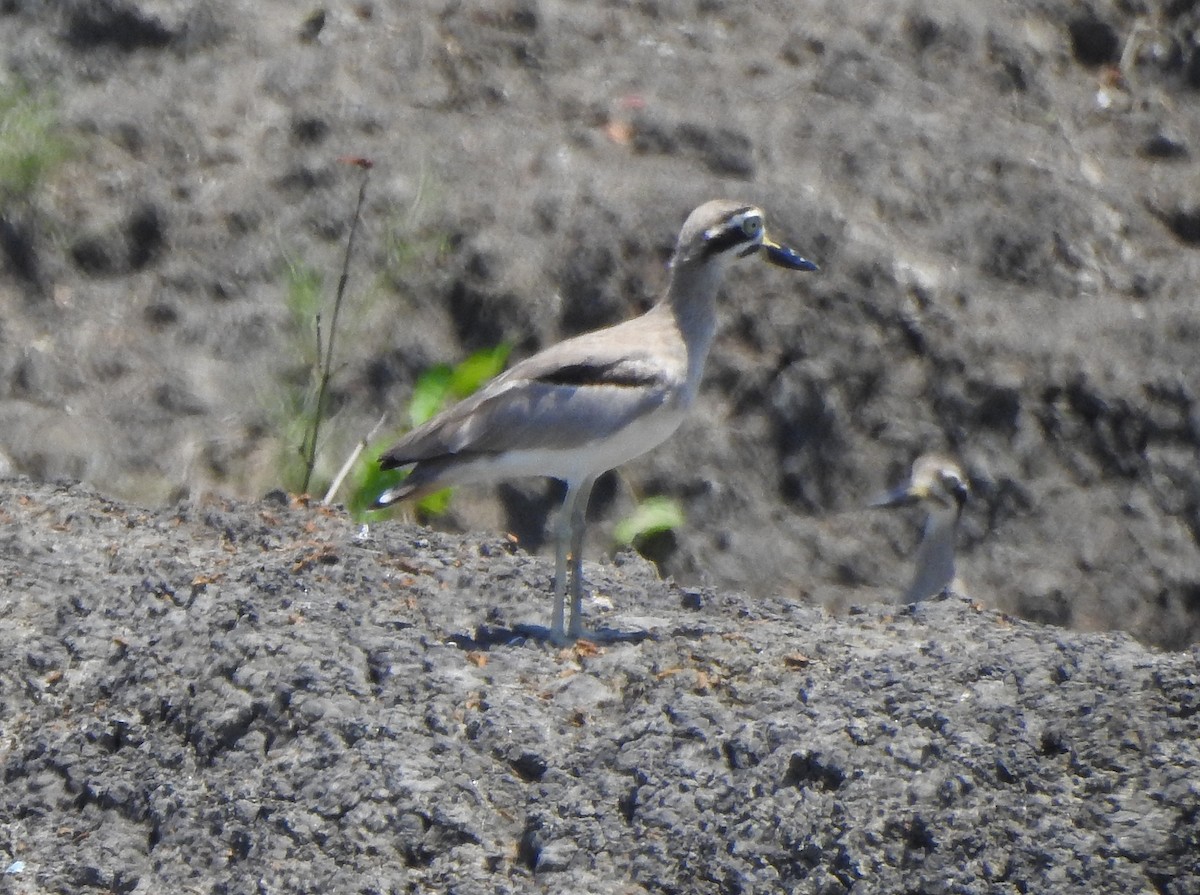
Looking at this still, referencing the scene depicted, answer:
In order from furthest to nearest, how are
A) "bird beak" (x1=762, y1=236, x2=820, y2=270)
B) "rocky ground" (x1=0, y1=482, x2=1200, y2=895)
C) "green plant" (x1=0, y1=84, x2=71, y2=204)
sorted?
"green plant" (x1=0, y1=84, x2=71, y2=204)
"bird beak" (x1=762, y1=236, x2=820, y2=270)
"rocky ground" (x1=0, y1=482, x2=1200, y2=895)

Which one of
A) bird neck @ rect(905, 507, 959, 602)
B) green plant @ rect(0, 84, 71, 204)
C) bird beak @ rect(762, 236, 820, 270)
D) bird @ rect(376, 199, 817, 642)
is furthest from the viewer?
green plant @ rect(0, 84, 71, 204)

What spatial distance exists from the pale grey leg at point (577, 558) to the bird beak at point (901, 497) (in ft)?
7.78

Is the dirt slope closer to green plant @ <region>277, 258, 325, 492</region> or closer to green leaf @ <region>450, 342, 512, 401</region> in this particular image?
green plant @ <region>277, 258, 325, 492</region>

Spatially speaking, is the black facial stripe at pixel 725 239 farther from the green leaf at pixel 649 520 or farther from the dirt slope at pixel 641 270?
the dirt slope at pixel 641 270

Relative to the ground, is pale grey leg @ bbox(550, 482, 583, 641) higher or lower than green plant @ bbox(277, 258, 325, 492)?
higher

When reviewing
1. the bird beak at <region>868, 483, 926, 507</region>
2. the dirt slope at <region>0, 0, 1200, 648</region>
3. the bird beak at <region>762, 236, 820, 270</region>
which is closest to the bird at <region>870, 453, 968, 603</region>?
the bird beak at <region>868, 483, 926, 507</region>

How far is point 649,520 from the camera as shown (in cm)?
880

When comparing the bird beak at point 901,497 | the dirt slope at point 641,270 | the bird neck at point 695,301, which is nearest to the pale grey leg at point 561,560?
the bird neck at point 695,301

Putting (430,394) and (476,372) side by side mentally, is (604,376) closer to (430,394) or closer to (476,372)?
(476,372)

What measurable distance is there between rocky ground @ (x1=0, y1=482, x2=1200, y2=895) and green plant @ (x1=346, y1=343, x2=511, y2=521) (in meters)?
2.30

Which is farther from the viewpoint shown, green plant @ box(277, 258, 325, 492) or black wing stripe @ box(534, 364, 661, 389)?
green plant @ box(277, 258, 325, 492)

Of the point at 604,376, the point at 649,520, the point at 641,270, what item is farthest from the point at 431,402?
the point at 604,376

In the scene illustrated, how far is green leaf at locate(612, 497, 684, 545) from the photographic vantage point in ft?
28.7

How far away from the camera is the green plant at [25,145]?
29.9 feet
